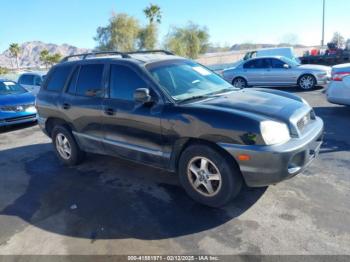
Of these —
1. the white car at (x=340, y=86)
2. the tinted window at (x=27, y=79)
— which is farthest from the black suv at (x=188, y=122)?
the tinted window at (x=27, y=79)

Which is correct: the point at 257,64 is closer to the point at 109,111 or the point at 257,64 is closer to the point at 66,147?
the point at 66,147

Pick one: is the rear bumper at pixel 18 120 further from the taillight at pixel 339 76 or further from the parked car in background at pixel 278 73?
the taillight at pixel 339 76

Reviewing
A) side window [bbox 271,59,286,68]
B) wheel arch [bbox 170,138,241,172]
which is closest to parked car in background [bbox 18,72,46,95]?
side window [bbox 271,59,286,68]

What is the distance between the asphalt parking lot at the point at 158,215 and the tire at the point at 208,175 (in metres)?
0.16

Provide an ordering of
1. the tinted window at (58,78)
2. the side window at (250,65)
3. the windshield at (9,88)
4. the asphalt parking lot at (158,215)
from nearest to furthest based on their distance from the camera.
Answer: the asphalt parking lot at (158,215), the tinted window at (58,78), the windshield at (9,88), the side window at (250,65)

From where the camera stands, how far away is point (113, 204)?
159 inches

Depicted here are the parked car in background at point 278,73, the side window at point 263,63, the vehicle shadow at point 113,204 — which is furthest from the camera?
the side window at point 263,63

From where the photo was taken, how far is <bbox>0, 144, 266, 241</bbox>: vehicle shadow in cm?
346

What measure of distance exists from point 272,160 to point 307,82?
34.2ft

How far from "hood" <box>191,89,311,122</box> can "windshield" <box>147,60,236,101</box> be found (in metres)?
0.29

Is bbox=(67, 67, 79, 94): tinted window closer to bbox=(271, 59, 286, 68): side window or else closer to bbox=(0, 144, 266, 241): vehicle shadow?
bbox=(0, 144, 266, 241): vehicle shadow

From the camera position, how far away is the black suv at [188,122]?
3.32 m

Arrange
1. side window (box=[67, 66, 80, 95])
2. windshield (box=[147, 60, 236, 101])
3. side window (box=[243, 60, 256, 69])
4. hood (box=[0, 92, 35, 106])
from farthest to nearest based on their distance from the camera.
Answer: side window (box=[243, 60, 256, 69]) < hood (box=[0, 92, 35, 106]) < side window (box=[67, 66, 80, 95]) < windshield (box=[147, 60, 236, 101])

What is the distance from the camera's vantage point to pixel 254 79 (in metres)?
13.5
